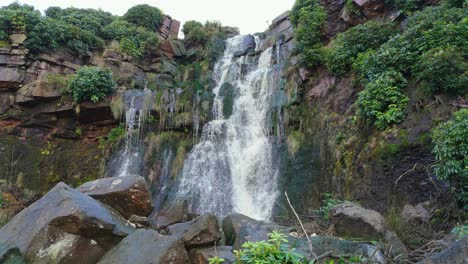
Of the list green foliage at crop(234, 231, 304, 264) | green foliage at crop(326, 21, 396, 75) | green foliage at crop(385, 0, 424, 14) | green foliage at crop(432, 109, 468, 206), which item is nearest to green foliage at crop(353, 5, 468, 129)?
green foliage at crop(326, 21, 396, 75)

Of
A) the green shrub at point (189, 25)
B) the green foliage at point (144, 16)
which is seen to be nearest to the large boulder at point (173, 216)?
the green foliage at point (144, 16)

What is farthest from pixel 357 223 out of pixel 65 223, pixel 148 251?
pixel 65 223

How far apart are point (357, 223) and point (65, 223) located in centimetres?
412

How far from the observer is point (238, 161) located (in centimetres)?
1322

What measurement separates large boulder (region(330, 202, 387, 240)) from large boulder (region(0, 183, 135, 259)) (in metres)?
3.16

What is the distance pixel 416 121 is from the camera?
8.71 metres

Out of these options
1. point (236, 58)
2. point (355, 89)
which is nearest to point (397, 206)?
point (355, 89)

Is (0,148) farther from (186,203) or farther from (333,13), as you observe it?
(333,13)

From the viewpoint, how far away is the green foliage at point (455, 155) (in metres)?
6.74

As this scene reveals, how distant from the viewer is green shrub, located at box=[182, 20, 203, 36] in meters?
23.6

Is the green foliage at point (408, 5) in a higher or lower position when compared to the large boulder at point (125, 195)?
higher

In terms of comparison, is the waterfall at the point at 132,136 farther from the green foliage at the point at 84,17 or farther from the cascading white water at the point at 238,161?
the green foliage at the point at 84,17

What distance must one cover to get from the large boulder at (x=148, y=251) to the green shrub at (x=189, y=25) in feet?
65.8

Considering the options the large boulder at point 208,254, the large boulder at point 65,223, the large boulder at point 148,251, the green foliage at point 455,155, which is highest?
the green foliage at point 455,155
